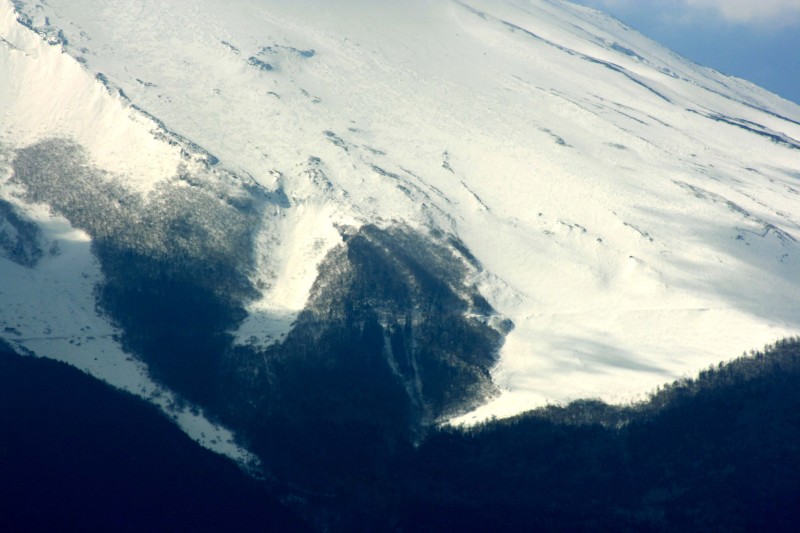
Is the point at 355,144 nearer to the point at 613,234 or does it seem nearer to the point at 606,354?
the point at 613,234

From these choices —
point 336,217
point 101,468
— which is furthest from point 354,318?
point 101,468

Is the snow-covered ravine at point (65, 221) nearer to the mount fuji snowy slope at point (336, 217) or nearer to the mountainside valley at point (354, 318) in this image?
the mount fuji snowy slope at point (336, 217)

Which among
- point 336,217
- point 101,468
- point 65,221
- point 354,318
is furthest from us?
point 336,217

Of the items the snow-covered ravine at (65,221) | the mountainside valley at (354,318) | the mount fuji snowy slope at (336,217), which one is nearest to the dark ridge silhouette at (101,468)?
the mountainside valley at (354,318)

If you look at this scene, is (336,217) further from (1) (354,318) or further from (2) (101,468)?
(2) (101,468)

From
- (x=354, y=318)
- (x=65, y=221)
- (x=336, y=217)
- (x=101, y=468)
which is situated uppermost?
(x=336, y=217)

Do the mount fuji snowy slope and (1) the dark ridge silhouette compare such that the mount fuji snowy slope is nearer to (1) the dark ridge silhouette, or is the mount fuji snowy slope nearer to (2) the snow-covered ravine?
(2) the snow-covered ravine

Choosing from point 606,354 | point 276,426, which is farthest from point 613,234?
point 276,426

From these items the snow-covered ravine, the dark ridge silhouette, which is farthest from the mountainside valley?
the snow-covered ravine

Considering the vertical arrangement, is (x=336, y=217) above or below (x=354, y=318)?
above
